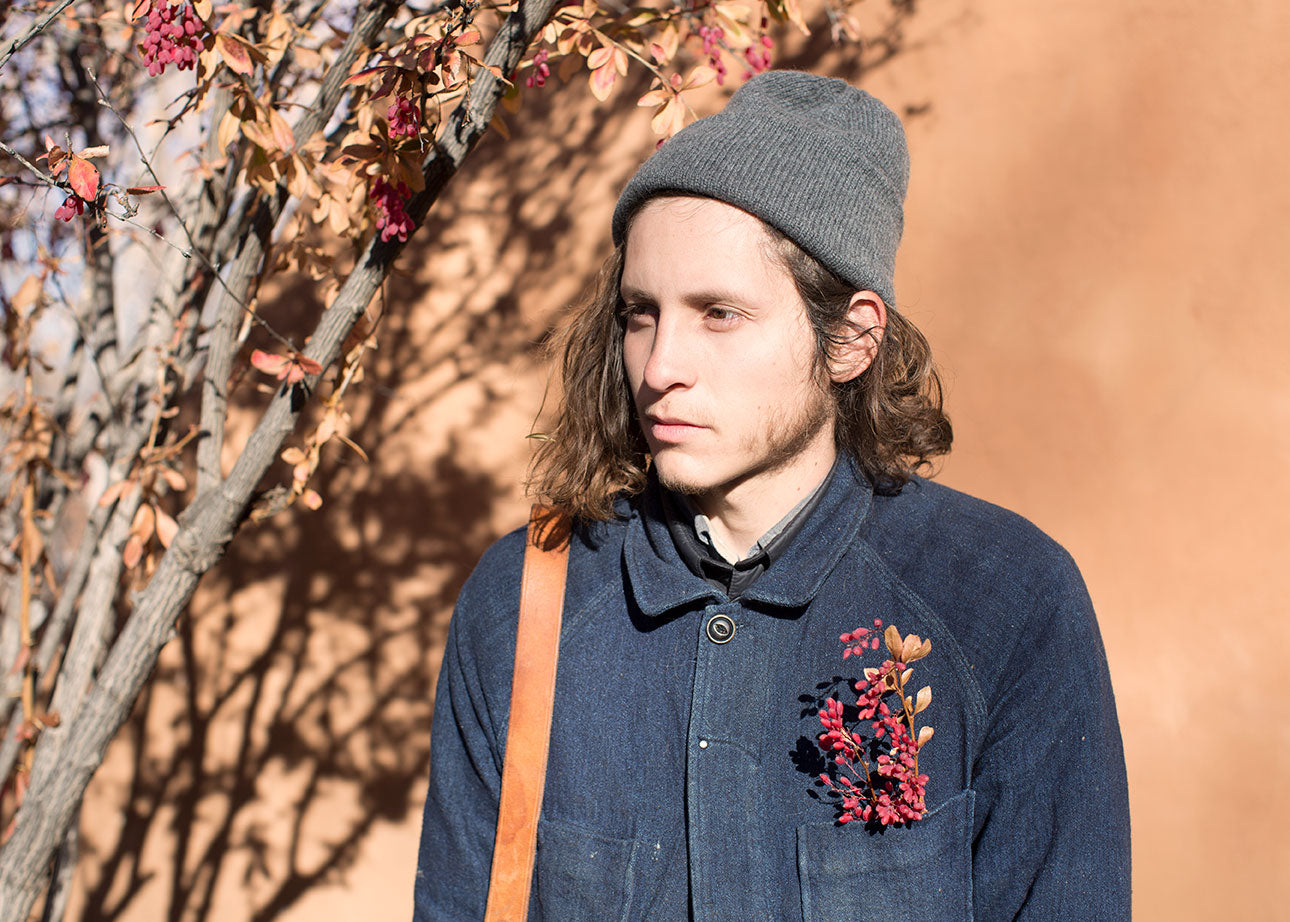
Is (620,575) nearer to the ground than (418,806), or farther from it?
farther from it

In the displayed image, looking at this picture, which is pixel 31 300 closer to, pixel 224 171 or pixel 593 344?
pixel 224 171

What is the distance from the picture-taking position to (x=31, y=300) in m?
2.35

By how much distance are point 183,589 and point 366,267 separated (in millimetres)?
710

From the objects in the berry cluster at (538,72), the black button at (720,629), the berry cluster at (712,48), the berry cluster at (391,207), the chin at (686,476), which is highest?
the berry cluster at (712,48)

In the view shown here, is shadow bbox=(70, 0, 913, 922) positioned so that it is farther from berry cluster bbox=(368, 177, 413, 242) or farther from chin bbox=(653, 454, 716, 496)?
chin bbox=(653, 454, 716, 496)

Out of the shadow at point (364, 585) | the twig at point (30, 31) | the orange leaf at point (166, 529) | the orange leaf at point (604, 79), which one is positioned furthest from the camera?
the shadow at point (364, 585)

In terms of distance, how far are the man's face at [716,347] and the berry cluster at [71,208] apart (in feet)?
2.82

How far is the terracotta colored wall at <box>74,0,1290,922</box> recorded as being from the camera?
224 cm

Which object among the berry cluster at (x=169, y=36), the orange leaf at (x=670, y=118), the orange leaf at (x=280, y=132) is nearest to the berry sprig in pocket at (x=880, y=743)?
the orange leaf at (x=670, y=118)

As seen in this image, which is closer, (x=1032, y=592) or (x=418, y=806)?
(x=1032, y=592)

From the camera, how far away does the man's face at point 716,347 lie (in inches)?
64.4

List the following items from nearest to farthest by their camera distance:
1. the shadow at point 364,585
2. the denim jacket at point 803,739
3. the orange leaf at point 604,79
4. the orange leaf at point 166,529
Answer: the denim jacket at point 803,739
the orange leaf at point 604,79
the orange leaf at point 166,529
the shadow at point 364,585

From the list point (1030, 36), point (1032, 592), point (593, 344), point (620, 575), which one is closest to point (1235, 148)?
point (1030, 36)

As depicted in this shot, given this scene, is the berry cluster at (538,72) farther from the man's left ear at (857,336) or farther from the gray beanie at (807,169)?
the man's left ear at (857,336)
